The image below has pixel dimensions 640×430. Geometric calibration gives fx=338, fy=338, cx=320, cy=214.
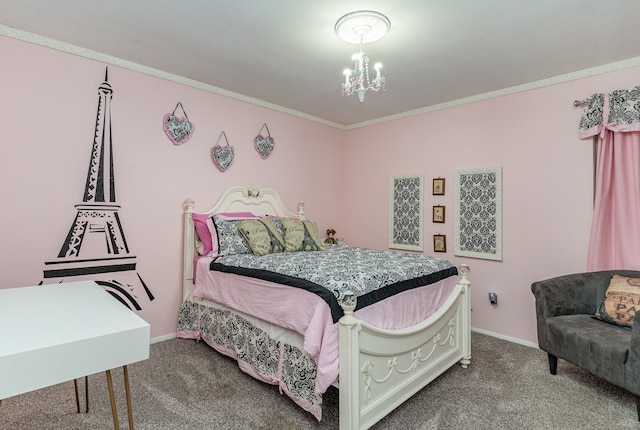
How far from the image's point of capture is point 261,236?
3105 mm

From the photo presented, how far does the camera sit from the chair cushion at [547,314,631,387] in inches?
80.5

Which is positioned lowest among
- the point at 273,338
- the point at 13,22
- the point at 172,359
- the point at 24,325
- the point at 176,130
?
the point at 172,359

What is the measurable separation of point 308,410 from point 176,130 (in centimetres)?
268

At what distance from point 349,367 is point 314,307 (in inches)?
14.6

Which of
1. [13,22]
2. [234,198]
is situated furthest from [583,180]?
[13,22]

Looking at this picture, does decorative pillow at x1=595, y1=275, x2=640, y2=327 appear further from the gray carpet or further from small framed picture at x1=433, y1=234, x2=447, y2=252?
small framed picture at x1=433, y1=234, x2=447, y2=252

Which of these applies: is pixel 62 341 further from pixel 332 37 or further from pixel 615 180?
pixel 615 180

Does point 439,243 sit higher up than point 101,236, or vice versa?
point 101,236

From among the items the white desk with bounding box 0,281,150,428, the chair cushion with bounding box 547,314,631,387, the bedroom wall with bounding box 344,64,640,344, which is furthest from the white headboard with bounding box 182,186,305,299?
the chair cushion with bounding box 547,314,631,387

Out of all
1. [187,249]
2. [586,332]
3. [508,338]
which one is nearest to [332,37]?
[187,249]

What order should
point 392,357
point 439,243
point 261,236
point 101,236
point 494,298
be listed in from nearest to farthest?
1. point 392,357
2. point 101,236
3. point 261,236
4. point 494,298
5. point 439,243

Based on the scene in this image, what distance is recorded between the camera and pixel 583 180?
117 inches

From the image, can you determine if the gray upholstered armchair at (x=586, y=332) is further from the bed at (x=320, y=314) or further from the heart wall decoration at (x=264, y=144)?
the heart wall decoration at (x=264, y=144)

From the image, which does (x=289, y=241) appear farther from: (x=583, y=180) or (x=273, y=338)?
(x=583, y=180)
